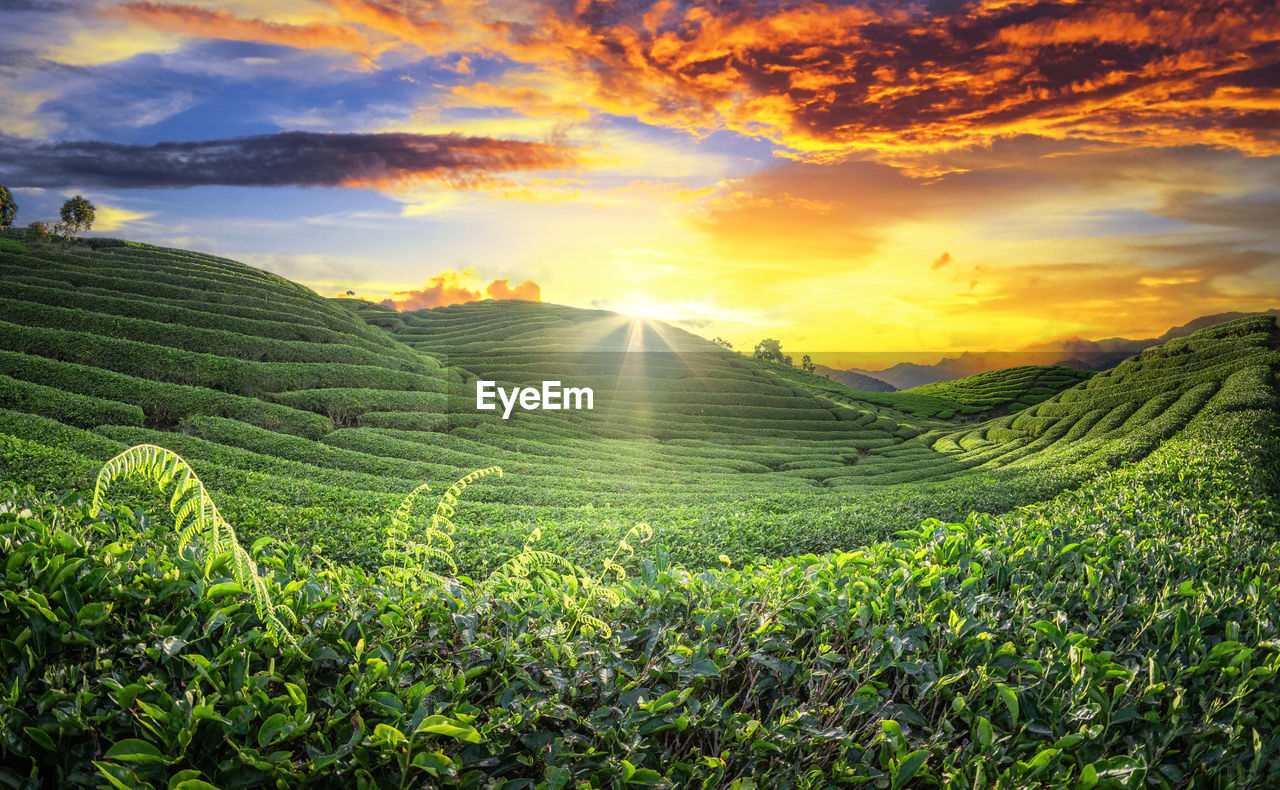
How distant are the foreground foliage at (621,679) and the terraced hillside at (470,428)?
531 centimetres

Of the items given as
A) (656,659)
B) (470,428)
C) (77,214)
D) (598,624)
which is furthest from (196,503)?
(77,214)

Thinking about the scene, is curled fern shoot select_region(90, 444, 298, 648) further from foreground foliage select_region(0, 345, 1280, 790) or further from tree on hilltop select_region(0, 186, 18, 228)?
tree on hilltop select_region(0, 186, 18, 228)

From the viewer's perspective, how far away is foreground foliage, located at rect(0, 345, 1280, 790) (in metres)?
1.93

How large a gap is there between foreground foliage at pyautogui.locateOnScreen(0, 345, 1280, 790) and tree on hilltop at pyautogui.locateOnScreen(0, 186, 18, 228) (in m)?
66.3

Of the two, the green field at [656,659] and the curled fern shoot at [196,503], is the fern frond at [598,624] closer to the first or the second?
the green field at [656,659]

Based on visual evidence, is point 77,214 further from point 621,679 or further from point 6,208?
point 621,679

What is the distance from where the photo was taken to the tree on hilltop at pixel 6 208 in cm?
4828

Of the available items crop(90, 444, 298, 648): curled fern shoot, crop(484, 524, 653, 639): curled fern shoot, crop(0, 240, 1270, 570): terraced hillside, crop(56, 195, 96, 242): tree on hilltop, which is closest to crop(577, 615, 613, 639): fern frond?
crop(484, 524, 653, 639): curled fern shoot

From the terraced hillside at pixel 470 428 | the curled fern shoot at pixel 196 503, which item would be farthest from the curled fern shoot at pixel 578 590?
the terraced hillside at pixel 470 428

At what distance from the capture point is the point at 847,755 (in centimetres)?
242

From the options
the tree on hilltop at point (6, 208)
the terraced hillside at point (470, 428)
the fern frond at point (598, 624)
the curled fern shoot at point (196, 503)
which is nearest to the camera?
the curled fern shoot at point (196, 503)

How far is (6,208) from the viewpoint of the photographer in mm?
49969

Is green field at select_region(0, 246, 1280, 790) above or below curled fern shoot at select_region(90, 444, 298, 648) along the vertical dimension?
below

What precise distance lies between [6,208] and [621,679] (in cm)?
7150
